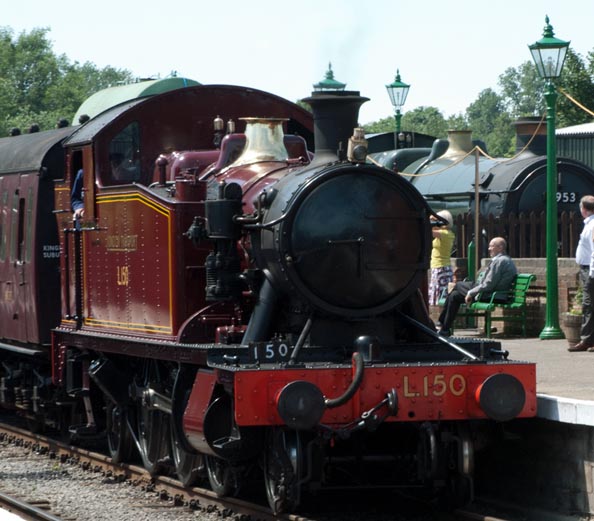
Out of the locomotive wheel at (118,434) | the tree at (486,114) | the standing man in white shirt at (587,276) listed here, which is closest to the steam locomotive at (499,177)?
the standing man in white shirt at (587,276)

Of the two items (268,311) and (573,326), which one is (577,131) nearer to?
(573,326)

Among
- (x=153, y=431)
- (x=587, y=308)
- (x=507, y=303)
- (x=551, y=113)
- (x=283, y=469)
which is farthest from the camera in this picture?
(x=507, y=303)

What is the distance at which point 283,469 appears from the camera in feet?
29.3

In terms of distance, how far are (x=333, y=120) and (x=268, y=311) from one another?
1.41 metres

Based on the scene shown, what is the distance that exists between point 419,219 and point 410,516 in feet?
6.81

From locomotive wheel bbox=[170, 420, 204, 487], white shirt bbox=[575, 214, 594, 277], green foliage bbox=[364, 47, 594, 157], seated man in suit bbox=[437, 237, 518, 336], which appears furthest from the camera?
green foliage bbox=[364, 47, 594, 157]

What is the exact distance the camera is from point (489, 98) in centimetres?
14675

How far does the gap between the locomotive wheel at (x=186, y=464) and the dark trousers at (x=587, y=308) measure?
4800mm

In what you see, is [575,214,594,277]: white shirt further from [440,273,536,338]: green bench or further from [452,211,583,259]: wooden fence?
[452,211,583,259]: wooden fence

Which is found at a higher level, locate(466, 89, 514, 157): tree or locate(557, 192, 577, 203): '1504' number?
locate(466, 89, 514, 157): tree

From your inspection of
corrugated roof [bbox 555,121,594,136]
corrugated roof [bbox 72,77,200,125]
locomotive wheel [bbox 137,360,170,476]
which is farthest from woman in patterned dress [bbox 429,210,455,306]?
corrugated roof [bbox 555,121,594,136]

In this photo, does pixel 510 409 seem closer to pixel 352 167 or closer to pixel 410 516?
pixel 410 516

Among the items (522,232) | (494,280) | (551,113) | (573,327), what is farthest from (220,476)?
(522,232)

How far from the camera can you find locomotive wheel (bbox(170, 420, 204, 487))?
10289mm
